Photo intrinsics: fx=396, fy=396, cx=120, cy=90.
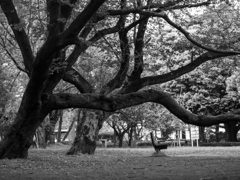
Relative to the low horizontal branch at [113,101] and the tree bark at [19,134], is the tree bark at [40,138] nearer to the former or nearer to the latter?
the tree bark at [19,134]

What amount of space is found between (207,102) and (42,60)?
1237 inches

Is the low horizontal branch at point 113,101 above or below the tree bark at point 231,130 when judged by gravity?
below

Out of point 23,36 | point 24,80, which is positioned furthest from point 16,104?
point 23,36

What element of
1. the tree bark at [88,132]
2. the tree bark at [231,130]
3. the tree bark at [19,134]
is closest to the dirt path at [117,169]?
the tree bark at [19,134]

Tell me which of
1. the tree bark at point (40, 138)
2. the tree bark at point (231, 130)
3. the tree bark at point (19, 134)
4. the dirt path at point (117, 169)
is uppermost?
the tree bark at point (231, 130)

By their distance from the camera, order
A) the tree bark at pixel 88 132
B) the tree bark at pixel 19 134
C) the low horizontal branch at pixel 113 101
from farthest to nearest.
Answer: the tree bark at pixel 88 132
the tree bark at pixel 19 134
the low horizontal branch at pixel 113 101

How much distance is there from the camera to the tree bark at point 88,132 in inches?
784

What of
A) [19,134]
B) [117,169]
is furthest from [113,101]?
[19,134]

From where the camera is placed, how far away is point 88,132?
19844 millimetres

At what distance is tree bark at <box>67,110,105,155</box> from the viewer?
19.9 metres

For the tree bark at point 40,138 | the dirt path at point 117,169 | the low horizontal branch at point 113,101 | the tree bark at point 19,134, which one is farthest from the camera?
the tree bark at point 40,138

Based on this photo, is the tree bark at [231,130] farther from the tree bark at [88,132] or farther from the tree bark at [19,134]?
the tree bark at [19,134]

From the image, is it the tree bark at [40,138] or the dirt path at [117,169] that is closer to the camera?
the dirt path at [117,169]

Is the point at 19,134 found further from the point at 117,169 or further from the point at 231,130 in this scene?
the point at 231,130
